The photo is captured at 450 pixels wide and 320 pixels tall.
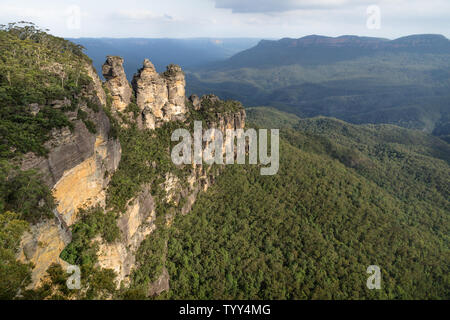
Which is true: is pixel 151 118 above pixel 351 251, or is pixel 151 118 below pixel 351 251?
above

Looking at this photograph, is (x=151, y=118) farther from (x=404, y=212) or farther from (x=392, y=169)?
(x=392, y=169)

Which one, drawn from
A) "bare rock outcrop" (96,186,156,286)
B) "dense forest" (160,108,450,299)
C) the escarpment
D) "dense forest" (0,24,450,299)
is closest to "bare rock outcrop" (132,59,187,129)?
the escarpment

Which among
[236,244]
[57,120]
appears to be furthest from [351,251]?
[57,120]

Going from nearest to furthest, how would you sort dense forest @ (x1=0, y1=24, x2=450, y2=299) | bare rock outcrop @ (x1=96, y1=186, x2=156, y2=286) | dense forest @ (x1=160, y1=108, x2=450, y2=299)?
dense forest @ (x1=0, y1=24, x2=450, y2=299)
bare rock outcrop @ (x1=96, y1=186, x2=156, y2=286)
dense forest @ (x1=160, y1=108, x2=450, y2=299)

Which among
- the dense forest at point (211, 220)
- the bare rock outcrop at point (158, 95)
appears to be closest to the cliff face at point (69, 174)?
the dense forest at point (211, 220)

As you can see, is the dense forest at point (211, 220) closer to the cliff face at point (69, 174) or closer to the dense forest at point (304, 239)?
the dense forest at point (304, 239)

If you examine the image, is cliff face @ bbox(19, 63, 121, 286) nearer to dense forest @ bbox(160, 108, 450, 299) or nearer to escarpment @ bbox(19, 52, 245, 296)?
escarpment @ bbox(19, 52, 245, 296)
